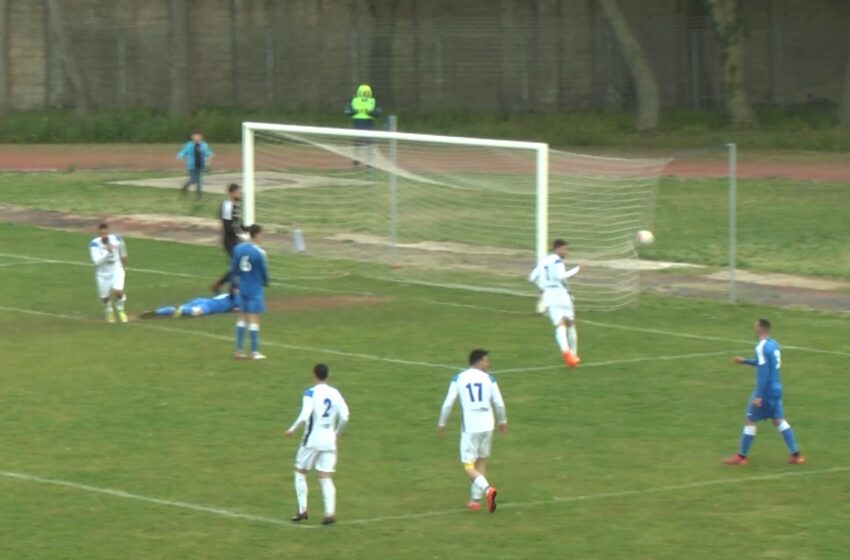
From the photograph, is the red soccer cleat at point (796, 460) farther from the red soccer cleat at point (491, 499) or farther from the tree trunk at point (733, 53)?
the tree trunk at point (733, 53)

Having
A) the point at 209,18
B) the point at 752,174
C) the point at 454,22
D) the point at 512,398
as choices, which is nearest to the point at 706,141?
the point at 752,174

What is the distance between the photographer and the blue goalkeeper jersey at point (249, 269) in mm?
23375

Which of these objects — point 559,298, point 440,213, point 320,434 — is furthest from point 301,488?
point 440,213

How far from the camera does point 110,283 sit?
86.8ft

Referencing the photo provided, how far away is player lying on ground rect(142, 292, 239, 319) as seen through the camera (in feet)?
89.3

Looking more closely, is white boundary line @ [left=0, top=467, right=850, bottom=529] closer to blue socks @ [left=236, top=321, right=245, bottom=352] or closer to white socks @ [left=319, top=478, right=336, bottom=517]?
white socks @ [left=319, top=478, right=336, bottom=517]

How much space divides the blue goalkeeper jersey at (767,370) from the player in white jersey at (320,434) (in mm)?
4418

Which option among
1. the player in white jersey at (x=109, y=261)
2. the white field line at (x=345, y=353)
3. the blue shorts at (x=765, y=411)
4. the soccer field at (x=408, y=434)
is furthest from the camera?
the player in white jersey at (x=109, y=261)

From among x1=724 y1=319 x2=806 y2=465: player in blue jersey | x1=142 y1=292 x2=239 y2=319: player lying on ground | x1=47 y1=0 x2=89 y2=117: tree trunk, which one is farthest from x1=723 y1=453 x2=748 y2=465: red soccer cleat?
x1=47 y1=0 x2=89 y2=117: tree trunk

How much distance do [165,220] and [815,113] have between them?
24712mm

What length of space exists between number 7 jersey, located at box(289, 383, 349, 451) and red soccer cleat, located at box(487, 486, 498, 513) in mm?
1508

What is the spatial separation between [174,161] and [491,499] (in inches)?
1248

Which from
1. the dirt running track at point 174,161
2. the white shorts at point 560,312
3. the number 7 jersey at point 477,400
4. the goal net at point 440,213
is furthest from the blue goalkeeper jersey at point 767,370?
the dirt running track at point 174,161

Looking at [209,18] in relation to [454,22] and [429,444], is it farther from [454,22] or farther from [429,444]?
[429,444]
